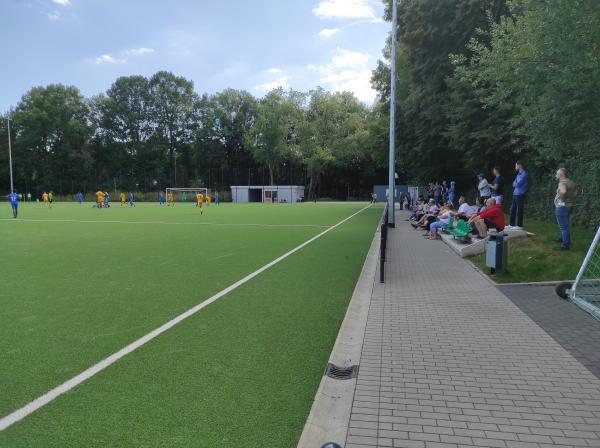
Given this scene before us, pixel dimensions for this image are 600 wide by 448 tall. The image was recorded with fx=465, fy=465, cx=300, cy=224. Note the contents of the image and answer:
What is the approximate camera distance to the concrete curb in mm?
3174

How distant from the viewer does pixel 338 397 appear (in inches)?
148

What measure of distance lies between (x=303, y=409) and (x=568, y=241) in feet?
26.8

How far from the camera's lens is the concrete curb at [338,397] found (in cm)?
317

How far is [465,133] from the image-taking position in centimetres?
2158

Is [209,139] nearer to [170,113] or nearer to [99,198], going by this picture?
[170,113]

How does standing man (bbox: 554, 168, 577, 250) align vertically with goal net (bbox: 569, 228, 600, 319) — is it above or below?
above

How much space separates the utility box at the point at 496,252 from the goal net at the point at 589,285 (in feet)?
5.33

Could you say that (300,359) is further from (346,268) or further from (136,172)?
(136,172)

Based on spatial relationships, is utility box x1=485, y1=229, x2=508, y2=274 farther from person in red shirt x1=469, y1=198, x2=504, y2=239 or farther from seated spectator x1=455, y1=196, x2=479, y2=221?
seated spectator x1=455, y1=196, x2=479, y2=221

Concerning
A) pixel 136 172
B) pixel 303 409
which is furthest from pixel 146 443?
pixel 136 172

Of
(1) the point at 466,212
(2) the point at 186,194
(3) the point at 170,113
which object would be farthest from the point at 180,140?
(1) the point at 466,212

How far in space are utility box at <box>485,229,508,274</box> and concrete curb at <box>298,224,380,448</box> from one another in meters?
3.47

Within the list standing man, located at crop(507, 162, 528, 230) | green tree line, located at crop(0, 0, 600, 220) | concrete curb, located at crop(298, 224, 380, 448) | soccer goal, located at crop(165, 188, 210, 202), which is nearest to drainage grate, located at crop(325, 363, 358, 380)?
concrete curb, located at crop(298, 224, 380, 448)

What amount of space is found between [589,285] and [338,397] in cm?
481
